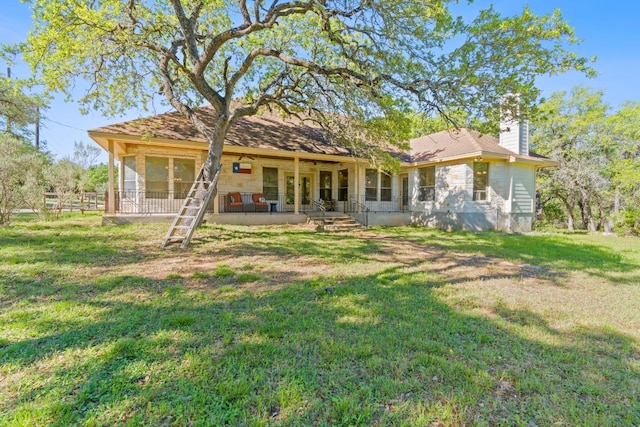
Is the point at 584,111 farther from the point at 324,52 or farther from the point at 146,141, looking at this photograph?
the point at 146,141

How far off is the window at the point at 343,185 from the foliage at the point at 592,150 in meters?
9.66

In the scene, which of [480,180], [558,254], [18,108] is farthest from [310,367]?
[18,108]

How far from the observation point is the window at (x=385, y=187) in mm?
16453

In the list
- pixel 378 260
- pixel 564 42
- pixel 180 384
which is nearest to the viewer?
pixel 180 384

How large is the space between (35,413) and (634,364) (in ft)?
15.6

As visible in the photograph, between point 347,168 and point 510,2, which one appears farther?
point 347,168

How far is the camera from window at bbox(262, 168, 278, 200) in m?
14.4

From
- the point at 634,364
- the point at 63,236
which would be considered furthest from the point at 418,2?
the point at 63,236

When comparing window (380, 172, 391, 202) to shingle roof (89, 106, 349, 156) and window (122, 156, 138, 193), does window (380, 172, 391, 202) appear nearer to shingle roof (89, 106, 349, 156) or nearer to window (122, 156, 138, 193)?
shingle roof (89, 106, 349, 156)

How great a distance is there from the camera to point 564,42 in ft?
Answer: 19.6

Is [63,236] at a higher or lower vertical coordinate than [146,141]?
lower

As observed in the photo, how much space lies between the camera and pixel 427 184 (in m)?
15.6

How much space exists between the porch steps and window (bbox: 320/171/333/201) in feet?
7.63

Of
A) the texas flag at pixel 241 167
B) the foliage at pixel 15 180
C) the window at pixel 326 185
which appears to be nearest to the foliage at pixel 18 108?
the foliage at pixel 15 180
